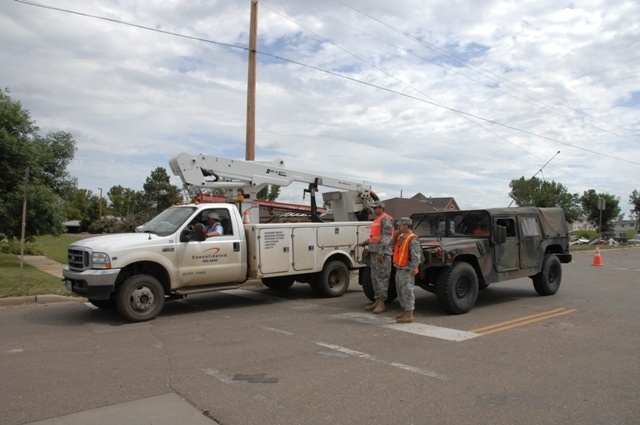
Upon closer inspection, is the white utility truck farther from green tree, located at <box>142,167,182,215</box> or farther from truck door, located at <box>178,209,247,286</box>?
green tree, located at <box>142,167,182,215</box>

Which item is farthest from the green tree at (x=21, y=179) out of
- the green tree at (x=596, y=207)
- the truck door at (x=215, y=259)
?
the green tree at (x=596, y=207)

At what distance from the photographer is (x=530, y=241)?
420 inches

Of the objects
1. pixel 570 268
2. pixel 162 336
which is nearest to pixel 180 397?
pixel 162 336

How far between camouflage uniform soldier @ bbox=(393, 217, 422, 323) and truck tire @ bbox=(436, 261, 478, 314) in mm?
637

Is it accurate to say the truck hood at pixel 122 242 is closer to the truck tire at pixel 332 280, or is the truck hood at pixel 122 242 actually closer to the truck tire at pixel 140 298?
the truck tire at pixel 140 298

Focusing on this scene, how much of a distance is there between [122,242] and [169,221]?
1145 mm

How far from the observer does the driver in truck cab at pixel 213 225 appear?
9.65 meters

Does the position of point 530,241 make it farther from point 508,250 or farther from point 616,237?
point 616,237

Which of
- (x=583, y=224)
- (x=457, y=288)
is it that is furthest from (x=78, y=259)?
(x=583, y=224)

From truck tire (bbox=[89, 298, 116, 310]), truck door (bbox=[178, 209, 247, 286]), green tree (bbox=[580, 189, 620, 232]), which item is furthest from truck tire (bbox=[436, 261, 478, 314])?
green tree (bbox=[580, 189, 620, 232])

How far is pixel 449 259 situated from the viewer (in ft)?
28.8

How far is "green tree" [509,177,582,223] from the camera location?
62.0 metres

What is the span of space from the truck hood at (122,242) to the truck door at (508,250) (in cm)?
592

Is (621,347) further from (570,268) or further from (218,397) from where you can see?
(570,268)
